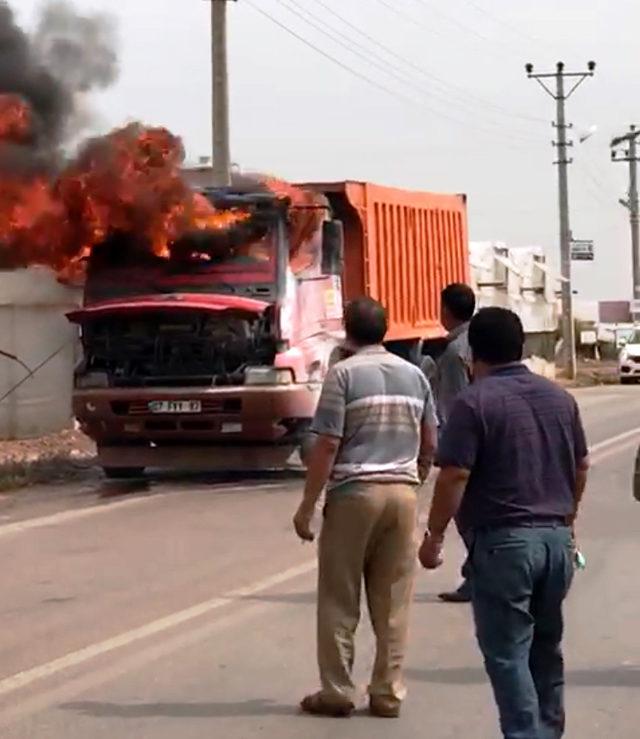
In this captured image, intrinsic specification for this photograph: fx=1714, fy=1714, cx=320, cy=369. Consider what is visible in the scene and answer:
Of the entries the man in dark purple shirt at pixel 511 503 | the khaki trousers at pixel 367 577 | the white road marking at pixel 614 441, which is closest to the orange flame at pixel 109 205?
the white road marking at pixel 614 441

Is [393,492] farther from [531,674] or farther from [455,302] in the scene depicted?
[455,302]

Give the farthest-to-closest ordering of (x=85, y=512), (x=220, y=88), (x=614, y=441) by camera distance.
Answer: (x=220, y=88) < (x=614, y=441) < (x=85, y=512)

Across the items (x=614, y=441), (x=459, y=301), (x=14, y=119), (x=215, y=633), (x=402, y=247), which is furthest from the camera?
(x=614, y=441)

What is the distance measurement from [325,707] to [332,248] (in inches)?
427

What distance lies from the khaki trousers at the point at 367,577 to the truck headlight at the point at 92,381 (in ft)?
32.0

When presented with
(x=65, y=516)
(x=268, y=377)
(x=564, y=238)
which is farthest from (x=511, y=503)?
(x=564, y=238)

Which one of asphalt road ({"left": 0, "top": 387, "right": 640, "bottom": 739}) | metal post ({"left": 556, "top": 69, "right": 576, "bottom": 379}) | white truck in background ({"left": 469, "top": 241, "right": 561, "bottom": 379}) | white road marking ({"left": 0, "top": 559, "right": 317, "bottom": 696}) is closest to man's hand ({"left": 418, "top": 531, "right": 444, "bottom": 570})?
asphalt road ({"left": 0, "top": 387, "right": 640, "bottom": 739})

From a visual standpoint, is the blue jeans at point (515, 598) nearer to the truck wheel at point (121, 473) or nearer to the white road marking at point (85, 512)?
the white road marking at point (85, 512)

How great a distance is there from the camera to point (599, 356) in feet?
210

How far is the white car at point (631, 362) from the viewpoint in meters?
47.9

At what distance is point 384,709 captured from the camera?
292 inches

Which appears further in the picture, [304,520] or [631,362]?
[631,362]

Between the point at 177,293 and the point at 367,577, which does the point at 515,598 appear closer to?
the point at 367,577

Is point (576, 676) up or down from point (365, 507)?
down
